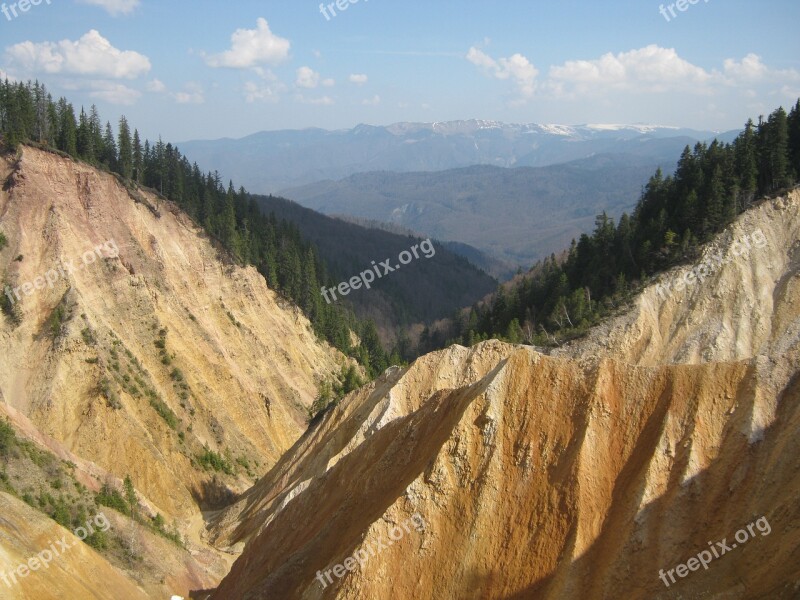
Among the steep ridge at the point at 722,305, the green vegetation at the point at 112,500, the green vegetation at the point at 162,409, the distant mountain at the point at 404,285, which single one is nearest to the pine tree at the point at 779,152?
the steep ridge at the point at 722,305

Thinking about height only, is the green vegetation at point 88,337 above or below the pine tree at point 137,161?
below

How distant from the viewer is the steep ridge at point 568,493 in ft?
74.3

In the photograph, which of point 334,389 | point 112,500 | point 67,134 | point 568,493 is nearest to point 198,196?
point 67,134

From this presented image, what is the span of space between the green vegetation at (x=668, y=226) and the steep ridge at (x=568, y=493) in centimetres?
2181

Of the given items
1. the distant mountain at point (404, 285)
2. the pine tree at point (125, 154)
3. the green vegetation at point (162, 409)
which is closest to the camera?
the green vegetation at point (162, 409)

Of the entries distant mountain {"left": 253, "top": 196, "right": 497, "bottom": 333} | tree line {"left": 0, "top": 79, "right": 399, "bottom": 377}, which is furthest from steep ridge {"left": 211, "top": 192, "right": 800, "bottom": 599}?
distant mountain {"left": 253, "top": 196, "right": 497, "bottom": 333}

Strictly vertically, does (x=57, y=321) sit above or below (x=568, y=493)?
above

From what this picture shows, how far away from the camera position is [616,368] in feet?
93.9

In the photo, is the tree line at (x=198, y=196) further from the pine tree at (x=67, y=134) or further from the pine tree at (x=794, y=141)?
the pine tree at (x=794, y=141)

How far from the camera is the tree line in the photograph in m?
66.2

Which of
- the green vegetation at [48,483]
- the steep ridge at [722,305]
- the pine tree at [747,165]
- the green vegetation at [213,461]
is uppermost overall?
the pine tree at [747,165]

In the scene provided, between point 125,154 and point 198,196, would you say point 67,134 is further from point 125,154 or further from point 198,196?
point 198,196

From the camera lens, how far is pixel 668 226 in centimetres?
5881

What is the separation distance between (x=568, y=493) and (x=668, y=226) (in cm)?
4013
